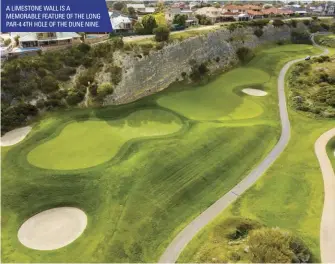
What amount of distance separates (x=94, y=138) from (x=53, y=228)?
1465cm

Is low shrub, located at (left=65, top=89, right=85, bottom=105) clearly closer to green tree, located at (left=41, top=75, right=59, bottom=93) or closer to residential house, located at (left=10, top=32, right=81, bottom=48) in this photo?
green tree, located at (left=41, top=75, right=59, bottom=93)

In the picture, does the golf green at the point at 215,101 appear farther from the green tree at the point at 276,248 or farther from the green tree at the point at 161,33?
the green tree at the point at 276,248

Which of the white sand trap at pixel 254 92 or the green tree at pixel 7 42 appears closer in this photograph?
the green tree at pixel 7 42

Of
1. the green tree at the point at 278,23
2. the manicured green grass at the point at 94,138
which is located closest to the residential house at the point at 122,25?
the manicured green grass at the point at 94,138

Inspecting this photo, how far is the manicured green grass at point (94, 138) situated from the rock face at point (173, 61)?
9.06 metres

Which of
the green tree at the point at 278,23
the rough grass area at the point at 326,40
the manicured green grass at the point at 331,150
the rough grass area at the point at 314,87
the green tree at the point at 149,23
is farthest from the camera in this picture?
the rough grass area at the point at 326,40

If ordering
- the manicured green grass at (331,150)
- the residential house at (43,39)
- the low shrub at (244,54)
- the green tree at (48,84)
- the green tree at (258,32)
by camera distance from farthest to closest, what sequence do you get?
the green tree at (258,32), the low shrub at (244,54), the residential house at (43,39), the green tree at (48,84), the manicured green grass at (331,150)

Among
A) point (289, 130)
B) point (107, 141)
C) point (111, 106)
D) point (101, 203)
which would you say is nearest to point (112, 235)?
point (101, 203)

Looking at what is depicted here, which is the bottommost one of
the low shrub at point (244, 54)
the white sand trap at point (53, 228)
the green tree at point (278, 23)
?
the white sand trap at point (53, 228)

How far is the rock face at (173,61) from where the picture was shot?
60.5 metres

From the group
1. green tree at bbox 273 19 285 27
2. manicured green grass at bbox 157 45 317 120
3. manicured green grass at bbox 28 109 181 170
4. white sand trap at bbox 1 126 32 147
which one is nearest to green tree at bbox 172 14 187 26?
manicured green grass at bbox 157 45 317 120

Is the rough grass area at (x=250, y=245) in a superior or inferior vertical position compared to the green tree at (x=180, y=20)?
inferior

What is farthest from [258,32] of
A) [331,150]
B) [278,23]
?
[331,150]

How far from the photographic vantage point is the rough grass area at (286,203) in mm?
30156
